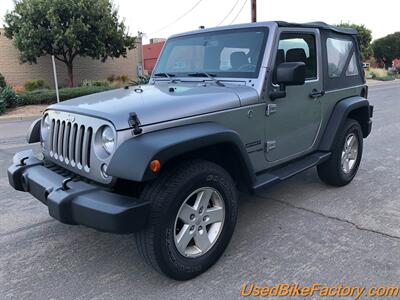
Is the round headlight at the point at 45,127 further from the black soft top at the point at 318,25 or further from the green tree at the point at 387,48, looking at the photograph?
the green tree at the point at 387,48

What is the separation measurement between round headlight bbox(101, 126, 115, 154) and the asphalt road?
102 cm

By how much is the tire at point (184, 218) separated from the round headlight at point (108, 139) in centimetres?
39

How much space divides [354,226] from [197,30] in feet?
8.67

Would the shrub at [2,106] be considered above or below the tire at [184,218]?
below

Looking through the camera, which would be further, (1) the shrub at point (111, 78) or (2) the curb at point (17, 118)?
(1) the shrub at point (111, 78)

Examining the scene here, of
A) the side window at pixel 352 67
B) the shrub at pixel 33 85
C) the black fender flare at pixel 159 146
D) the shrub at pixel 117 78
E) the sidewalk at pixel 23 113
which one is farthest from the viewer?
the shrub at pixel 117 78

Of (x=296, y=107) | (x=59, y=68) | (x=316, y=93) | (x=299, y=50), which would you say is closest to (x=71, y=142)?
(x=296, y=107)

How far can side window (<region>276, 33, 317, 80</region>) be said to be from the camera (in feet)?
12.4

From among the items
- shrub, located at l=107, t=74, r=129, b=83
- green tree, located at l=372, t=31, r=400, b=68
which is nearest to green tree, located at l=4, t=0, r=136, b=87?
shrub, located at l=107, t=74, r=129, b=83

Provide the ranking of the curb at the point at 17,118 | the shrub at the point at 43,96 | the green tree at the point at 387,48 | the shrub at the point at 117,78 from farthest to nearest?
1. the green tree at the point at 387,48
2. the shrub at the point at 117,78
3. the shrub at the point at 43,96
4. the curb at the point at 17,118

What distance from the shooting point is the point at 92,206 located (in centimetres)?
251

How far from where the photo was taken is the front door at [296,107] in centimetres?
369

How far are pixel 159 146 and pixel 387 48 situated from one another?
171 ft

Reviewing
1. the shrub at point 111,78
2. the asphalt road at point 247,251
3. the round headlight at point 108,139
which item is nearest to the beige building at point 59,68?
the shrub at point 111,78
